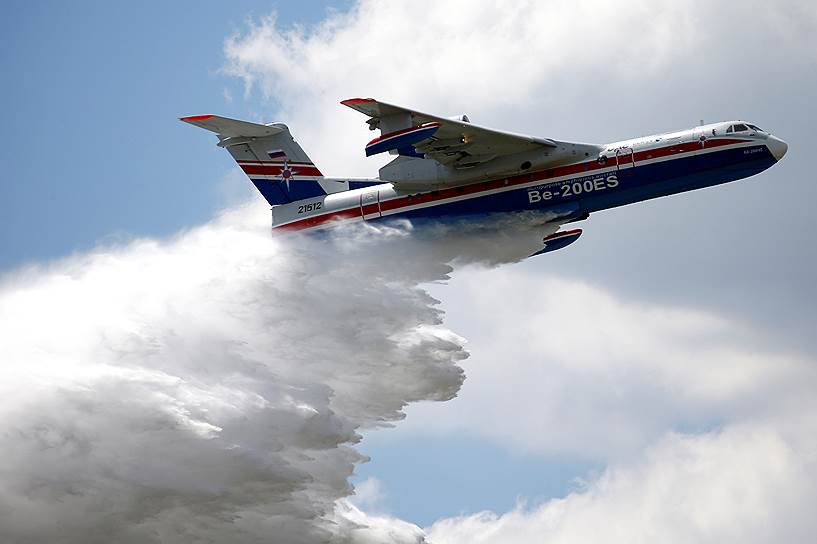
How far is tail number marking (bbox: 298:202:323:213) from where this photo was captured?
30.7m

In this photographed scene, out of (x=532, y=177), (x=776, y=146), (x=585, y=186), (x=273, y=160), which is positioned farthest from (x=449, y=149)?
(x=776, y=146)

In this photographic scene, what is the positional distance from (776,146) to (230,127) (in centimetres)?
1278

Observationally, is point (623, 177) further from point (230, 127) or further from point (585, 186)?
point (230, 127)

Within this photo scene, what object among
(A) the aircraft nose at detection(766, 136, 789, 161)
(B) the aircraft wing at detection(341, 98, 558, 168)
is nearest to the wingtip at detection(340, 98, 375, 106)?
(B) the aircraft wing at detection(341, 98, 558, 168)

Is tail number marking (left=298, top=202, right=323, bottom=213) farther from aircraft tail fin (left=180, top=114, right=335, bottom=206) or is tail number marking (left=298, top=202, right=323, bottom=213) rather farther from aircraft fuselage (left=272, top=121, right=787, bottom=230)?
aircraft fuselage (left=272, top=121, right=787, bottom=230)

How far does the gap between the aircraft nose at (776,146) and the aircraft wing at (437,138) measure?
15.6ft

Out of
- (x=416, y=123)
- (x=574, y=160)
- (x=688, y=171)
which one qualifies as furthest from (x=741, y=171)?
(x=416, y=123)

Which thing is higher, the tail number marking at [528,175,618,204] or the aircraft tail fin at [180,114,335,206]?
the aircraft tail fin at [180,114,335,206]

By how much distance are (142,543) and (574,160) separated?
12.5 metres

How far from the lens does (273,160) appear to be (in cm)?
3164

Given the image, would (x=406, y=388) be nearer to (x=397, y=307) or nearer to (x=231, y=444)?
(x=397, y=307)

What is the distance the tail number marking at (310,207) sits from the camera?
101 feet

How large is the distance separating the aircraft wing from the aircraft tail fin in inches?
140

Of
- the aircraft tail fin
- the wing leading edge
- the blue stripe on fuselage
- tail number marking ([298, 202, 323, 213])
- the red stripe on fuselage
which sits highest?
the aircraft tail fin
